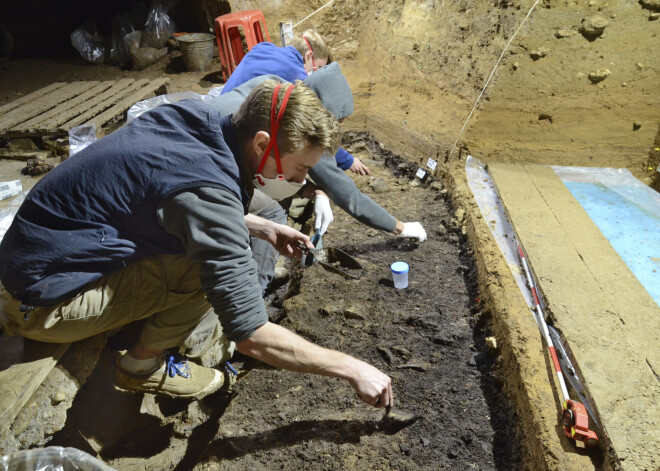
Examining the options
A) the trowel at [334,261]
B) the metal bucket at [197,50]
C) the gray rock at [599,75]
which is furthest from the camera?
the metal bucket at [197,50]

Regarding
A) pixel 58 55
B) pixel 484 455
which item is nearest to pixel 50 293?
pixel 484 455

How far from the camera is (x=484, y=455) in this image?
2.08 meters

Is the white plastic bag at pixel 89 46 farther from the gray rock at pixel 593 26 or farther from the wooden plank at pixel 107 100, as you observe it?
the gray rock at pixel 593 26

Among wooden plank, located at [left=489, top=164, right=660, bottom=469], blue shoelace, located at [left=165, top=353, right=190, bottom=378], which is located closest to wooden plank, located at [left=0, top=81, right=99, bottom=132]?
blue shoelace, located at [left=165, top=353, right=190, bottom=378]

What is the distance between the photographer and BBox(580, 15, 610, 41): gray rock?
12.1ft

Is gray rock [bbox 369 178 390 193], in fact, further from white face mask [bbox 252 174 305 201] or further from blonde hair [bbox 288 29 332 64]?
white face mask [bbox 252 174 305 201]

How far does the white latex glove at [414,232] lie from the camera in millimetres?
3311

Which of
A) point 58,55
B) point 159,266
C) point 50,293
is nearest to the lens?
point 50,293

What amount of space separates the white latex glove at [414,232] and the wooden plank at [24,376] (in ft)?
7.37

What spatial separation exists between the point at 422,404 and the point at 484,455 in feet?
1.19

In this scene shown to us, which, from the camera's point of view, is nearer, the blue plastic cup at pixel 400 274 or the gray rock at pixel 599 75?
the blue plastic cup at pixel 400 274

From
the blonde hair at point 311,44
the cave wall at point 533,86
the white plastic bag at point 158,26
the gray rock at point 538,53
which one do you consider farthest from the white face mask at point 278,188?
the white plastic bag at point 158,26

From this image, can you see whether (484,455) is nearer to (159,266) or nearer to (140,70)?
(159,266)

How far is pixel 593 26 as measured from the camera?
3691 millimetres
